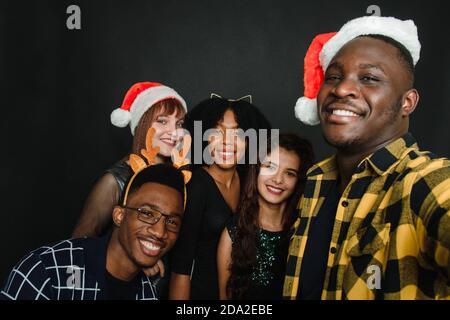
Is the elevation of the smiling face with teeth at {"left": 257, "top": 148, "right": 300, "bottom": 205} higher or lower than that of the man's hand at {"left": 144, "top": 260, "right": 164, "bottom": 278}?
higher

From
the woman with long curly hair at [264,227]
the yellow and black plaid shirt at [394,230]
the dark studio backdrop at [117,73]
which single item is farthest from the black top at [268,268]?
the dark studio backdrop at [117,73]

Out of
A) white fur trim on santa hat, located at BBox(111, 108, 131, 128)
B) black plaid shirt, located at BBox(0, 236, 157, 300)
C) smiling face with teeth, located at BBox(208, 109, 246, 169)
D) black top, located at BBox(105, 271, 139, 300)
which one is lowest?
black top, located at BBox(105, 271, 139, 300)

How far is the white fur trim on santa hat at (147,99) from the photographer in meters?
2.91

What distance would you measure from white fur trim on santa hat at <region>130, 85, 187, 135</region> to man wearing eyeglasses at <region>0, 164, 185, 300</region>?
75 cm

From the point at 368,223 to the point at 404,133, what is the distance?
0.42 meters

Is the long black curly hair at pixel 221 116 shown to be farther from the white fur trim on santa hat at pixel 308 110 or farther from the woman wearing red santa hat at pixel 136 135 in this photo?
the white fur trim on santa hat at pixel 308 110

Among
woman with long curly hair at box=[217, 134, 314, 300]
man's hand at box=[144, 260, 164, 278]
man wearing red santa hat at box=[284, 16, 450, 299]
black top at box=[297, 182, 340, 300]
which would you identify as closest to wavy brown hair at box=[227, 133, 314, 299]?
woman with long curly hair at box=[217, 134, 314, 300]

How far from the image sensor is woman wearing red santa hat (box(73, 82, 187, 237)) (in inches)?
100.0

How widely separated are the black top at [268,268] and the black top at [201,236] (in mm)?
121

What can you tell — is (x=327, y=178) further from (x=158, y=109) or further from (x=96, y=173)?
(x=96, y=173)

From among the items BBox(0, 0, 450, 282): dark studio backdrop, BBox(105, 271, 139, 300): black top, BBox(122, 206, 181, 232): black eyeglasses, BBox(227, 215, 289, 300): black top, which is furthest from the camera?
BBox(0, 0, 450, 282): dark studio backdrop

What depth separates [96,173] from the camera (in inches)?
144

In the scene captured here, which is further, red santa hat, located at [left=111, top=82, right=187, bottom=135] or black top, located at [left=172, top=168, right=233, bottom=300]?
red santa hat, located at [left=111, top=82, right=187, bottom=135]

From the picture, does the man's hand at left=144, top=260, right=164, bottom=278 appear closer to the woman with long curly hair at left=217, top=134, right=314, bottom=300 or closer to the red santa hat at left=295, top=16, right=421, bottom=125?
the woman with long curly hair at left=217, top=134, right=314, bottom=300
